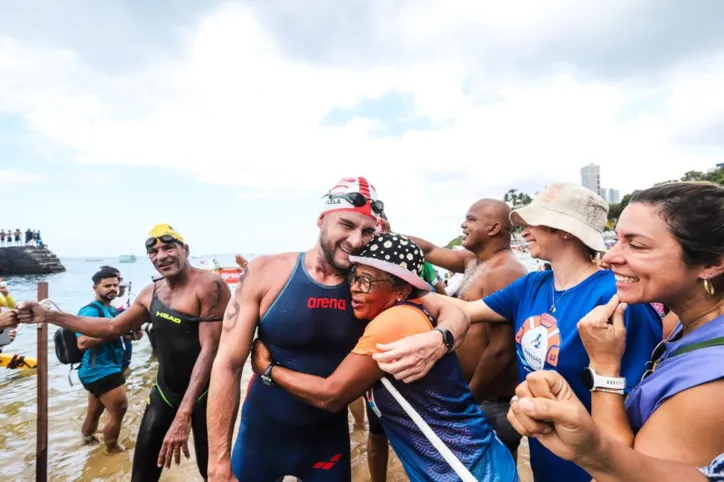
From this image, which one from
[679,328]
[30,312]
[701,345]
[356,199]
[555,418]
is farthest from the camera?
[30,312]

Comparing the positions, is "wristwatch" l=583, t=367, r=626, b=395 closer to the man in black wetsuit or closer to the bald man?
the bald man

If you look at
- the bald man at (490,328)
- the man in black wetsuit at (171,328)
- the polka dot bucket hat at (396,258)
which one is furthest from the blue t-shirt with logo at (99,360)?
the polka dot bucket hat at (396,258)

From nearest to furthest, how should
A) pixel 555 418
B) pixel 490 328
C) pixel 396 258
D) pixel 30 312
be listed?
pixel 555 418 < pixel 396 258 < pixel 490 328 < pixel 30 312

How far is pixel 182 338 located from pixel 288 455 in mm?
1978

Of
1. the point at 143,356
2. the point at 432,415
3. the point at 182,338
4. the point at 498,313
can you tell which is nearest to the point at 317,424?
the point at 432,415

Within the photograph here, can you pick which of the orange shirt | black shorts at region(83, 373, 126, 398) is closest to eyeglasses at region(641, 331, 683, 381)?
the orange shirt

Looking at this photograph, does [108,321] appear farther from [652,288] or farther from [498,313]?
[652,288]

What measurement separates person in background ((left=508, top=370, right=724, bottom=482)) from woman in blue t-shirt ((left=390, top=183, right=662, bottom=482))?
94 cm

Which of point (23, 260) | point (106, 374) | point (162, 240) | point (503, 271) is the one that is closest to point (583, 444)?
point (503, 271)

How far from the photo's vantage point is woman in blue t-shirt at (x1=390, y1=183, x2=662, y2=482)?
210cm

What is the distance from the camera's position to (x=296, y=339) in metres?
2.60

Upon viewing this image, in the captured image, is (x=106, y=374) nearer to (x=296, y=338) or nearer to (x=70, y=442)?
(x=70, y=442)

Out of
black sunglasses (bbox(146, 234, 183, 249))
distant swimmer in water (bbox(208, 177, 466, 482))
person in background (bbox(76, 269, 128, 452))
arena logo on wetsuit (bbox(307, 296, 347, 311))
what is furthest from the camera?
person in background (bbox(76, 269, 128, 452))

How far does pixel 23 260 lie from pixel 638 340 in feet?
258
